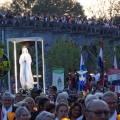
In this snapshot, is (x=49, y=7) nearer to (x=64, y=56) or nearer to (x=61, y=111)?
(x=64, y=56)

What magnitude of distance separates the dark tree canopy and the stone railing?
106 ft

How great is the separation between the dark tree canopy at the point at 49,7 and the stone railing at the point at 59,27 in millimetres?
32459

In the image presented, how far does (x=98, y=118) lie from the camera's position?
7.53 meters

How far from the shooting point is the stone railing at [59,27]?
56750 mm

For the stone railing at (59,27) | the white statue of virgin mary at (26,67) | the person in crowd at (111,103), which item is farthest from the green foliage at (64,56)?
the person in crowd at (111,103)

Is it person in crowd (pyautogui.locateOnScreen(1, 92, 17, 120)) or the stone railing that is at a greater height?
the stone railing

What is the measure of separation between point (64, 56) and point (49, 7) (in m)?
46.3

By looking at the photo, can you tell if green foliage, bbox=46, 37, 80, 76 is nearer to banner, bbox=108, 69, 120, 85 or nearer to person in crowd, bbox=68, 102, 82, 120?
banner, bbox=108, 69, 120, 85

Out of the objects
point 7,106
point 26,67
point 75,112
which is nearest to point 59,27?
point 26,67

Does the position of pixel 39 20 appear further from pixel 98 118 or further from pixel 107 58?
pixel 98 118

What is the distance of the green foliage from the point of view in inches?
2090

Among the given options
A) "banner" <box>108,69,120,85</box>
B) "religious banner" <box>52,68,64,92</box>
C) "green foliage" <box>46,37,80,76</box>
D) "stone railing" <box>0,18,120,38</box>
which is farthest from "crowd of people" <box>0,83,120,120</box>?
"stone railing" <box>0,18,120,38</box>

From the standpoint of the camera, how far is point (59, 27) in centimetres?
5931

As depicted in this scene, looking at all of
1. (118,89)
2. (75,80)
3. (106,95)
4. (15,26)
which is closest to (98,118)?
(106,95)
